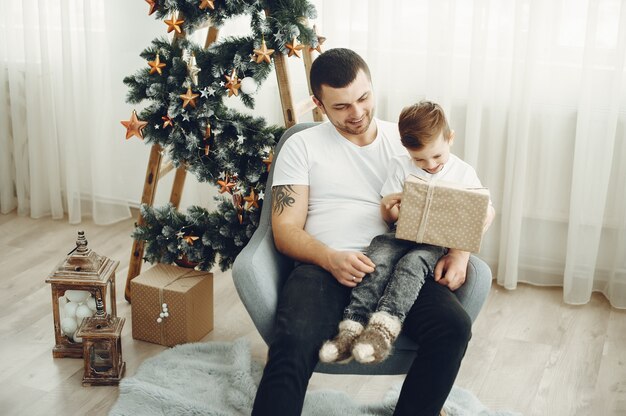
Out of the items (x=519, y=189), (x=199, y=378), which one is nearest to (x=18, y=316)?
(x=199, y=378)

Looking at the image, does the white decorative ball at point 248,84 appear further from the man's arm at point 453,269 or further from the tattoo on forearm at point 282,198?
the man's arm at point 453,269

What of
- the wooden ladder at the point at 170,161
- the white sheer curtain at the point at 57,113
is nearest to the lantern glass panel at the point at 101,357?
the wooden ladder at the point at 170,161

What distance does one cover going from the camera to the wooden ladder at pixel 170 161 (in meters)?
2.63

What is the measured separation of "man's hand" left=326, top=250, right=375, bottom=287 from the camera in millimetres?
2088

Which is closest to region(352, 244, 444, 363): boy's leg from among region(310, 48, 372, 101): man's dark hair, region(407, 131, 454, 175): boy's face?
region(407, 131, 454, 175): boy's face

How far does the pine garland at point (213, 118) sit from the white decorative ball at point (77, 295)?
0.33 m

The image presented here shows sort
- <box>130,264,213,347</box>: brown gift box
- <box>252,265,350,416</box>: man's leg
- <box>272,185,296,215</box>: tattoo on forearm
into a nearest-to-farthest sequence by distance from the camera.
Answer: <box>252,265,350,416</box>: man's leg
<box>272,185,296,215</box>: tattoo on forearm
<box>130,264,213,347</box>: brown gift box

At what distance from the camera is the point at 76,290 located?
258cm

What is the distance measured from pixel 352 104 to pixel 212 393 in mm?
988

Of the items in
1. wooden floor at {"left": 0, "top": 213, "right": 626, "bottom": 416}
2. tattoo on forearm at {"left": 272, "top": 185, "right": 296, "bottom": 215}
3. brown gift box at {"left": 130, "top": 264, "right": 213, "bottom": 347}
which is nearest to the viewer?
tattoo on forearm at {"left": 272, "top": 185, "right": 296, "bottom": 215}

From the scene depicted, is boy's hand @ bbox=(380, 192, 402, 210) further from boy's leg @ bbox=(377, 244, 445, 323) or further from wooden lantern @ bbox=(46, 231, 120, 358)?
wooden lantern @ bbox=(46, 231, 120, 358)

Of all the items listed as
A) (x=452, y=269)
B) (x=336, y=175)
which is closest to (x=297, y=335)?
(x=452, y=269)

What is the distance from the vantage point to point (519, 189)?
3.06 meters

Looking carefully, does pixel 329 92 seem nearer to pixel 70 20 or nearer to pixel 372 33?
pixel 372 33
